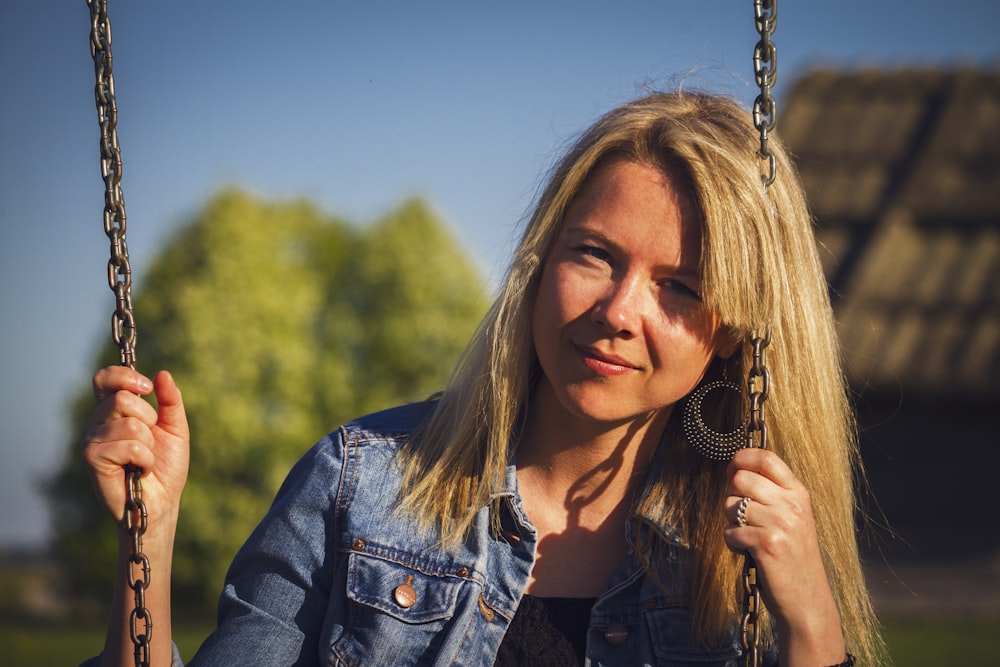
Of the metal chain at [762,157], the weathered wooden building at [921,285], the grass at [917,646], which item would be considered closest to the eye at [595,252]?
the metal chain at [762,157]

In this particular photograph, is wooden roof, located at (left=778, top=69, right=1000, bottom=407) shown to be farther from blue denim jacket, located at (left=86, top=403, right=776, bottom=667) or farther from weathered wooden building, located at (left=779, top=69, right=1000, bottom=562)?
blue denim jacket, located at (left=86, top=403, right=776, bottom=667)

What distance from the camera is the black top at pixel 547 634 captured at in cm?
259

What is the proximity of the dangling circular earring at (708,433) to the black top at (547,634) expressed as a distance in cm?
46

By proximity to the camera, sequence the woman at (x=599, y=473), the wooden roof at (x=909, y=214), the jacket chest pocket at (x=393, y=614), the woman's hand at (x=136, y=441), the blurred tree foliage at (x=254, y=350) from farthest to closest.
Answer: the blurred tree foliage at (x=254, y=350) → the wooden roof at (x=909, y=214) → the jacket chest pocket at (x=393, y=614) → the woman at (x=599, y=473) → the woman's hand at (x=136, y=441)

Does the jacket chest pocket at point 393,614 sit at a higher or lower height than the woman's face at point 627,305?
lower

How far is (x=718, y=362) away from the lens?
283cm

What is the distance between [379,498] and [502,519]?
317mm

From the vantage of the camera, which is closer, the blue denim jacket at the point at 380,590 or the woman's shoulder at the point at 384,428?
the blue denim jacket at the point at 380,590

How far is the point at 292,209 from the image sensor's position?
3316 centimetres

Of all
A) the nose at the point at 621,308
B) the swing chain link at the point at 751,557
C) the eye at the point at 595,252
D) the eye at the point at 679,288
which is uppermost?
the eye at the point at 595,252

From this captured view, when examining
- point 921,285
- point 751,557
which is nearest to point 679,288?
point 751,557

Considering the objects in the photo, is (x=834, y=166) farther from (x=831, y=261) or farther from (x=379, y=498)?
(x=379, y=498)

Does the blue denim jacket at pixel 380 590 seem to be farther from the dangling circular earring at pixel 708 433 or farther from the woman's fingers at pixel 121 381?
the woman's fingers at pixel 121 381

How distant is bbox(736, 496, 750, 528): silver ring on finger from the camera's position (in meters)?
2.37
